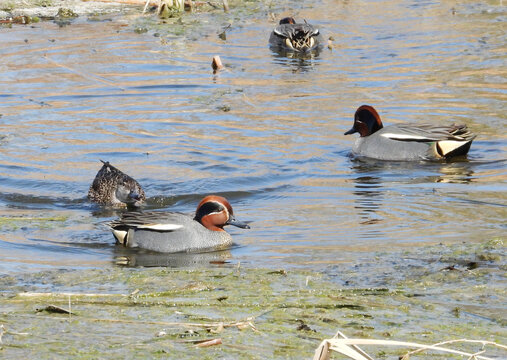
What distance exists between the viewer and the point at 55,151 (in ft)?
40.2

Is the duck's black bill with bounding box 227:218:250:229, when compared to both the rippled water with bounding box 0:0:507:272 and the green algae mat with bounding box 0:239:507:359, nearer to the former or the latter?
the rippled water with bounding box 0:0:507:272

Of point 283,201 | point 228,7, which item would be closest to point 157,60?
point 228,7

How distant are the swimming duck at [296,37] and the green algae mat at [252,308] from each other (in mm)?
11740

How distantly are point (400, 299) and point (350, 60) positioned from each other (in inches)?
475

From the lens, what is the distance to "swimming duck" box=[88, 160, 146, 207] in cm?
1045

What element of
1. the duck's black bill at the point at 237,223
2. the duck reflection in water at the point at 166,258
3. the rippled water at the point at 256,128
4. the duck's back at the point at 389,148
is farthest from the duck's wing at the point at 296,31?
the duck reflection in water at the point at 166,258

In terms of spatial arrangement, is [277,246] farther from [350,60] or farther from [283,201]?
[350,60]

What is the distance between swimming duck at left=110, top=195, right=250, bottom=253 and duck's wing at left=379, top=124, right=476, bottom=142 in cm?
447

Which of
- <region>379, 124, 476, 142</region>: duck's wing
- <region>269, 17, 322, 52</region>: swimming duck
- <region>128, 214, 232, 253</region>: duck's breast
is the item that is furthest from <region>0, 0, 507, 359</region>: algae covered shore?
<region>269, 17, 322, 52</region>: swimming duck

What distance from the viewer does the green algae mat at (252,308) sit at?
465 centimetres

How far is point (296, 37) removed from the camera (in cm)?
1872

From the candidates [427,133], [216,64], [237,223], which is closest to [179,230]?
[237,223]

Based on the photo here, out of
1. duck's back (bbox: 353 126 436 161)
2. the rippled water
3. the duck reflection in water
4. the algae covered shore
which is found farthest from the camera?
duck's back (bbox: 353 126 436 161)

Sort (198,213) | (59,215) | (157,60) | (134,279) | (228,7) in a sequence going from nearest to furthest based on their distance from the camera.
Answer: (134,279)
(198,213)
(59,215)
(157,60)
(228,7)
